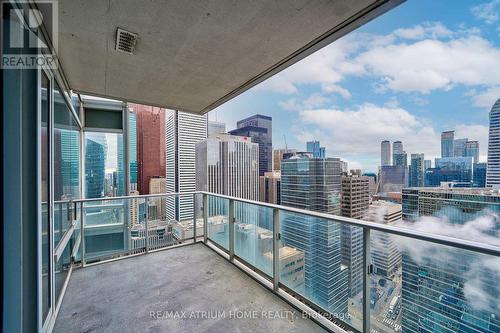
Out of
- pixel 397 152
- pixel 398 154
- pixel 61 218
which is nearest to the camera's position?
pixel 61 218

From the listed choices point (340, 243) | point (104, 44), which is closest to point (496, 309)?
point (340, 243)

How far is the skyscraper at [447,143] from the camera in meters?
4.14

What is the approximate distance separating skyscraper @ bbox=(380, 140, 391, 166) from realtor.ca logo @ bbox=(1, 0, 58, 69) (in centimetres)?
738

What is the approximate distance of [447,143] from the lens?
500 centimetres

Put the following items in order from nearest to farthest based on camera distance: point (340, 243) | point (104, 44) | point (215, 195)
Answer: point (340, 243)
point (104, 44)
point (215, 195)

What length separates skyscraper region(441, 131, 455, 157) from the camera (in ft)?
13.6

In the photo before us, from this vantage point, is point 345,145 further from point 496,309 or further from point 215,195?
point 496,309

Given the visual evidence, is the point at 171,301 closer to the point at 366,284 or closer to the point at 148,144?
the point at 366,284

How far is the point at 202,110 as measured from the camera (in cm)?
448

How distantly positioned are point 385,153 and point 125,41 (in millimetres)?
8277

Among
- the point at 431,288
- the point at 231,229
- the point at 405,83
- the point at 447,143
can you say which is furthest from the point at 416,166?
the point at 405,83

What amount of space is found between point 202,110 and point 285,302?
375 centimetres

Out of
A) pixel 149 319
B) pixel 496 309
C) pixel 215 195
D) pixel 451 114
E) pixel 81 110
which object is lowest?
pixel 149 319

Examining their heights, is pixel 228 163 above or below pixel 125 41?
below
